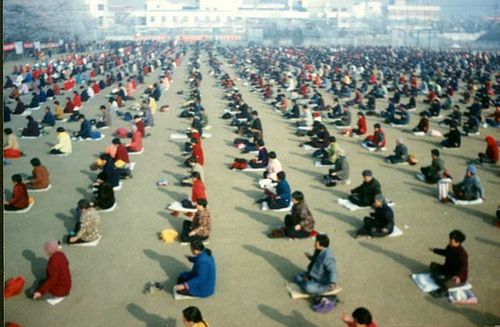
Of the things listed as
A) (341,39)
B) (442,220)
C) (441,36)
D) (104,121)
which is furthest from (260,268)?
(441,36)

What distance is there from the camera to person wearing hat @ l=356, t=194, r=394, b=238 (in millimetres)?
9008

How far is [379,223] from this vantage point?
9195 mm

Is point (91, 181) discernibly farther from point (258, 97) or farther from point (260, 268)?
point (258, 97)

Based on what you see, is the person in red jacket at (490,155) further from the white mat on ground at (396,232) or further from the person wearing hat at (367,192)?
the white mat on ground at (396,232)

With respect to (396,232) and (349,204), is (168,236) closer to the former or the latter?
(349,204)

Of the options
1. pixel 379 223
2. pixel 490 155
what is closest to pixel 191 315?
pixel 379 223

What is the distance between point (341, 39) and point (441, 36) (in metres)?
22.1

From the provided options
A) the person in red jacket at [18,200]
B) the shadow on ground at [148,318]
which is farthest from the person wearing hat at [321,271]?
the person in red jacket at [18,200]

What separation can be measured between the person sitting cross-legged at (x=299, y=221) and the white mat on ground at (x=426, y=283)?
238 cm

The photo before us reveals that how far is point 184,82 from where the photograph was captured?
36.5 m

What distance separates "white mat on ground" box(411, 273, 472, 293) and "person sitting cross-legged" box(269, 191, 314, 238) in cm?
238

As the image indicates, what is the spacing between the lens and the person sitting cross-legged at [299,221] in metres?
9.05

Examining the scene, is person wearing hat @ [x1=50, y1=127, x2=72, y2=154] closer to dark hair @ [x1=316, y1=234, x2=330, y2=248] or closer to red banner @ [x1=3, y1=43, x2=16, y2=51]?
dark hair @ [x1=316, y1=234, x2=330, y2=248]

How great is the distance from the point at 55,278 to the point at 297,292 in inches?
164
